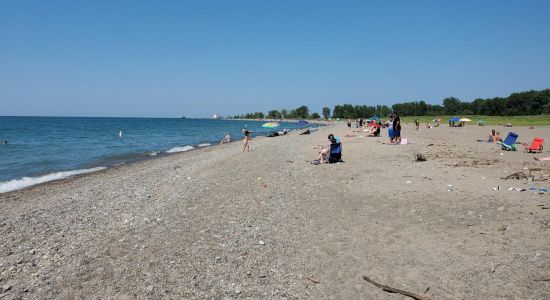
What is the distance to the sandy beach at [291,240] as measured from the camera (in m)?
5.54

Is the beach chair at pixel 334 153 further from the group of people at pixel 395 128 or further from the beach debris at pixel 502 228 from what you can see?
the beach debris at pixel 502 228

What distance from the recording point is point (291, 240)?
7422 millimetres

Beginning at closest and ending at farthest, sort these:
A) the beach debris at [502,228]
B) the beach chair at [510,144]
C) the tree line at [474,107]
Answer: the beach debris at [502,228] < the beach chair at [510,144] < the tree line at [474,107]

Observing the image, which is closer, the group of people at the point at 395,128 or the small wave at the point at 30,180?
the small wave at the point at 30,180

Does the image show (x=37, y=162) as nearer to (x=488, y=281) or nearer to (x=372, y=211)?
(x=372, y=211)

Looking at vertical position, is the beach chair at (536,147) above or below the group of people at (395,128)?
below

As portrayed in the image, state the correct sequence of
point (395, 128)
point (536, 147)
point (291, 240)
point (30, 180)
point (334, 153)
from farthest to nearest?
point (395, 128), point (536, 147), point (30, 180), point (334, 153), point (291, 240)

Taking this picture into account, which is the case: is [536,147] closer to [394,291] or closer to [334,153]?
[334,153]

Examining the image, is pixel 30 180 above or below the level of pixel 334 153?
below

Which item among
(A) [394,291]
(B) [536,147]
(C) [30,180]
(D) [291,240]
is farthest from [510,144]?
(C) [30,180]

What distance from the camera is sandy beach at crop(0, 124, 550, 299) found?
5539mm

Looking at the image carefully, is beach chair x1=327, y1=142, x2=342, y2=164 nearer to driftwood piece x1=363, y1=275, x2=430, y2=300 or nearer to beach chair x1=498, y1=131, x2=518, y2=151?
driftwood piece x1=363, y1=275, x2=430, y2=300

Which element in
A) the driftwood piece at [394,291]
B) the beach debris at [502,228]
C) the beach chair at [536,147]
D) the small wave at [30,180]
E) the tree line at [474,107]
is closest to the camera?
the driftwood piece at [394,291]

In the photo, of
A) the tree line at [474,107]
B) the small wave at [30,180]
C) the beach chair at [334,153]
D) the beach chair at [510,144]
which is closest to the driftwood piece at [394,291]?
the beach chair at [334,153]
